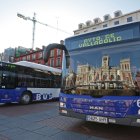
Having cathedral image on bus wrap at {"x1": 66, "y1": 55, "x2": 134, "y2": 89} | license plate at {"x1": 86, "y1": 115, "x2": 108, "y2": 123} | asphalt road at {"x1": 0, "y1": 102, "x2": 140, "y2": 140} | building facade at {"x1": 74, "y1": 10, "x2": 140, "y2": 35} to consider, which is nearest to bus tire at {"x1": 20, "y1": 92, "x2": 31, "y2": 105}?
asphalt road at {"x1": 0, "y1": 102, "x2": 140, "y2": 140}

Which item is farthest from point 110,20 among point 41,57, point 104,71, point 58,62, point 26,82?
point 104,71

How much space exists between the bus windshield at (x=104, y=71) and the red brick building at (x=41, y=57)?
147 feet

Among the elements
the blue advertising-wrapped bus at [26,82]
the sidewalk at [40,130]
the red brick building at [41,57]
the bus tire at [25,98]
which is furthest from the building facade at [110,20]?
the sidewalk at [40,130]

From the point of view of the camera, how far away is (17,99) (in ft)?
42.5

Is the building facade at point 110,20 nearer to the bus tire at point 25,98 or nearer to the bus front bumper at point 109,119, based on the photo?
the bus tire at point 25,98

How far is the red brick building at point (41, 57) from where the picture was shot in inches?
2226

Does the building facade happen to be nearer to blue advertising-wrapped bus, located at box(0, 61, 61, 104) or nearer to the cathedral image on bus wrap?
blue advertising-wrapped bus, located at box(0, 61, 61, 104)

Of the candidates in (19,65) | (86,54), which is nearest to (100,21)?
(19,65)

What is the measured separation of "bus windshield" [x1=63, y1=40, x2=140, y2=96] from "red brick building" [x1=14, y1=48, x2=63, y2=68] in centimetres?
4489

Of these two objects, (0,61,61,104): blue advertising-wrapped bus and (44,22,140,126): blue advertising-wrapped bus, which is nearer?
(44,22,140,126): blue advertising-wrapped bus

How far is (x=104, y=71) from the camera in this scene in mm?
5660

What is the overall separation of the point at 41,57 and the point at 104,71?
56667 mm

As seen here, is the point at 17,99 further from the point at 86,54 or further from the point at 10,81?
the point at 86,54

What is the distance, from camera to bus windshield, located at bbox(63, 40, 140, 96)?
5285 mm
